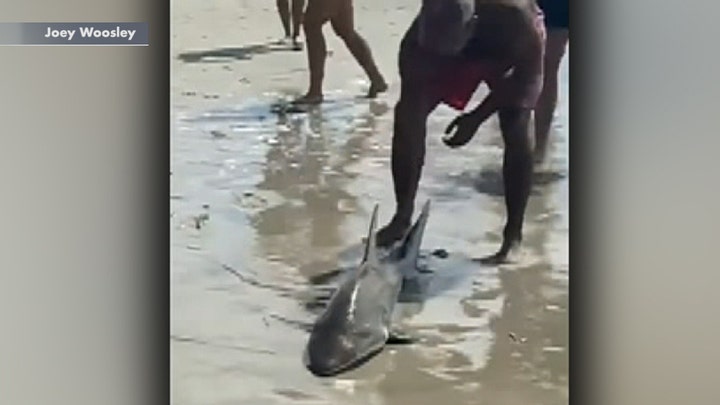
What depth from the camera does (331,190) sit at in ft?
4.53

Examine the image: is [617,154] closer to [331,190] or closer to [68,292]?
[331,190]

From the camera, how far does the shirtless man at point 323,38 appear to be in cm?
138

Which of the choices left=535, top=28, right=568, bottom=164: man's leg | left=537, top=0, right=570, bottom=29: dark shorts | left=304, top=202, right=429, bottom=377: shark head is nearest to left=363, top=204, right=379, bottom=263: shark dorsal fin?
left=304, top=202, right=429, bottom=377: shark head

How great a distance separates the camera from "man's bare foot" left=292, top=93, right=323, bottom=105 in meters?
1.38

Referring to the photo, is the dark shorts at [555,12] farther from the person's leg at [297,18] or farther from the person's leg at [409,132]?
the person's leg at [297,18]

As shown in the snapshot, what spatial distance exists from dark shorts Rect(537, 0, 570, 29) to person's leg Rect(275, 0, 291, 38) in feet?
1.15

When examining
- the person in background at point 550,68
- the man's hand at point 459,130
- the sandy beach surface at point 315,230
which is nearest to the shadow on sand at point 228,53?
the sandy beach surface at point 315,230

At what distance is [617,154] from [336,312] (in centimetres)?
46

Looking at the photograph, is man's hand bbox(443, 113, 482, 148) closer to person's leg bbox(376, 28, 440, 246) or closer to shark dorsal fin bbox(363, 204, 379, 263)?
person's leg bbox(376, 28, 440, 246)

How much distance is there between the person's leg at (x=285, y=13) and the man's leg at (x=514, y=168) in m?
0.32

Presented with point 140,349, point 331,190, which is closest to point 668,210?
point 331,190

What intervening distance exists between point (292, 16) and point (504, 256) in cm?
45

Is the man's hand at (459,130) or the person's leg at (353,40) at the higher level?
the person's leg at (353,40)

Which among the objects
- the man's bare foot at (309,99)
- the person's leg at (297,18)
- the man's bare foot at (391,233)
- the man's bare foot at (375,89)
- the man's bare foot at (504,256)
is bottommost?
the man's bare foot at (504,256)
